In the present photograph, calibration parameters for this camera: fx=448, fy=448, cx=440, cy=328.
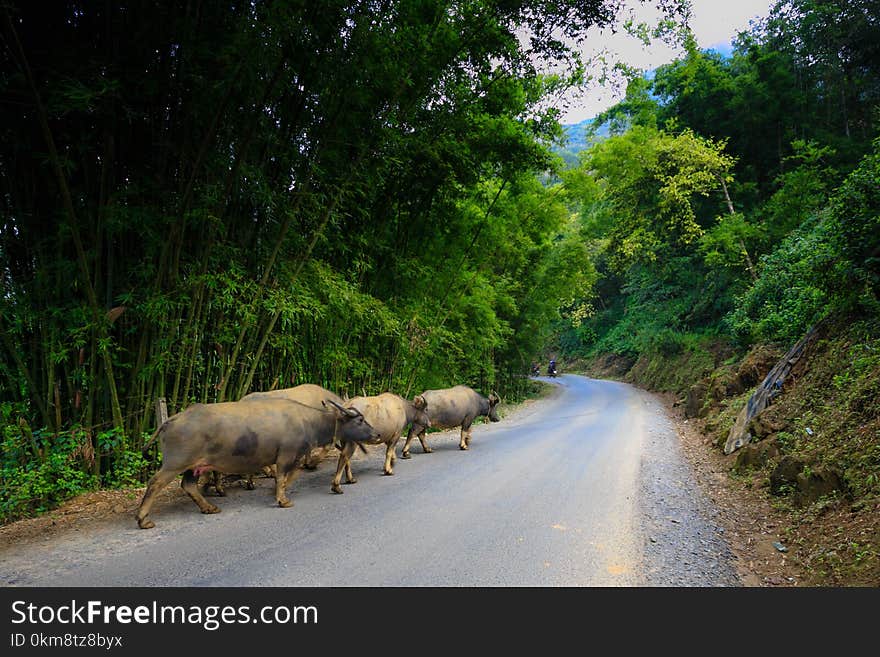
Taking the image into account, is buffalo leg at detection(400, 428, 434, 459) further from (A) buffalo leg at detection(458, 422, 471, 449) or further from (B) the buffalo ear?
(B) the buffalo ear

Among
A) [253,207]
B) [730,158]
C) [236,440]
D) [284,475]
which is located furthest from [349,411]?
[730,158]

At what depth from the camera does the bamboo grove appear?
3594 millimetres

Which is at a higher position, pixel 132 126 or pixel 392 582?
pixel 132 126

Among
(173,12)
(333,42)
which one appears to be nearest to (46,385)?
(173,12)

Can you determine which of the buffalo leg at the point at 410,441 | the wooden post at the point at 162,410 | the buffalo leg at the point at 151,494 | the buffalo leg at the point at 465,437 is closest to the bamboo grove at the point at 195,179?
the wooden post at the point at 162,410

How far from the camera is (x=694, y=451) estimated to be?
24.4 ft

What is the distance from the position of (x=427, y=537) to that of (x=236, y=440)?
70.9 inches

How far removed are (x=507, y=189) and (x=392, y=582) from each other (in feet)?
28.8

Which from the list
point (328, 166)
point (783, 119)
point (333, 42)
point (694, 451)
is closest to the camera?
point (333, 42)

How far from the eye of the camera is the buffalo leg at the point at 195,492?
3830 mm

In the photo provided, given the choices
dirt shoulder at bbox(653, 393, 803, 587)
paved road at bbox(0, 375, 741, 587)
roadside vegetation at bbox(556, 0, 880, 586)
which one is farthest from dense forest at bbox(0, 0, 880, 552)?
paved road at bbox(0, 375, 741, 587)

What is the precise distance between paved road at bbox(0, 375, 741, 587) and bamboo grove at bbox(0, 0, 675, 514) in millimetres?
1230

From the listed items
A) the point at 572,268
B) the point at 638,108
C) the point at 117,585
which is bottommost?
the point at 117,585
